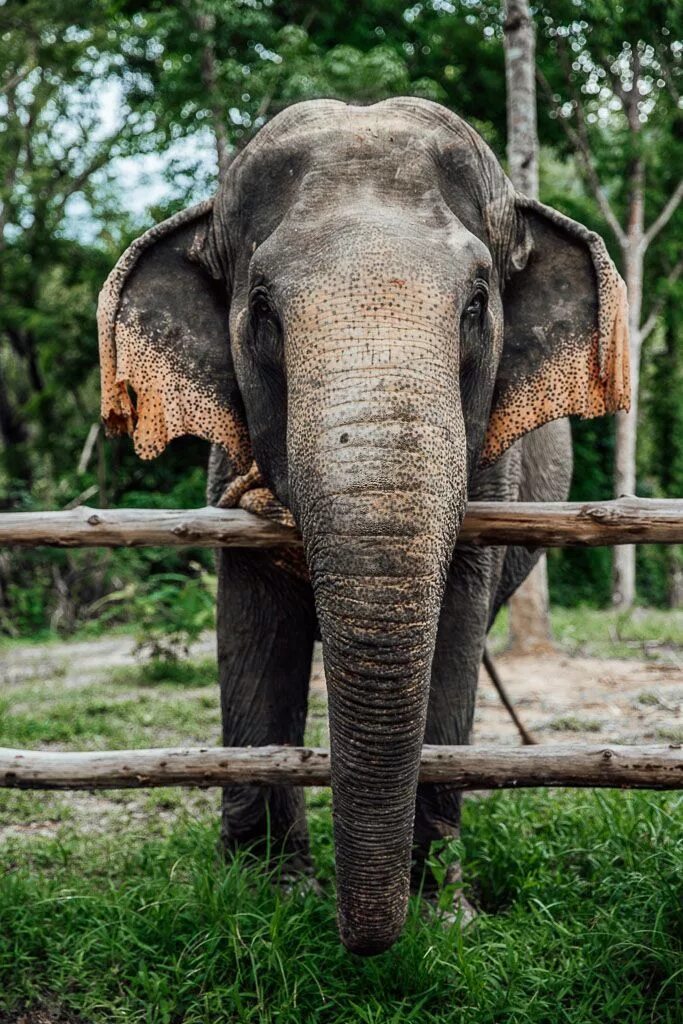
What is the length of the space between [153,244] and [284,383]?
1.07 meters

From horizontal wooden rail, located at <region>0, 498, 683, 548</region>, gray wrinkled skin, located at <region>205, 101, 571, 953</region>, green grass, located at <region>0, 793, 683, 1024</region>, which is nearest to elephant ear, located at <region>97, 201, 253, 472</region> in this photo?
gray wrinkled skin, located at <region>205, 101, 571, 953</region>

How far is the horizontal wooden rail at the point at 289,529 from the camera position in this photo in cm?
310

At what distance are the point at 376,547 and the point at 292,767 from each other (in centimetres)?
121

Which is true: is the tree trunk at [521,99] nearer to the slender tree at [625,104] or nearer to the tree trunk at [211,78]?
the slender tree at [625,104]

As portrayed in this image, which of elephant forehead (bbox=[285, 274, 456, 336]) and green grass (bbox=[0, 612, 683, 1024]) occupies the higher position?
elephant forehead (bbox=[285, 274, 456, 336])

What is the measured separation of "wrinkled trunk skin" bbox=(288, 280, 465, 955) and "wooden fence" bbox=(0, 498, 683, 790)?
1.86ft

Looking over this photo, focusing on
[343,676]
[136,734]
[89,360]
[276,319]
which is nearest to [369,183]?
[276,319]

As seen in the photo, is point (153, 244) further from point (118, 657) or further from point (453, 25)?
point (453, 25)

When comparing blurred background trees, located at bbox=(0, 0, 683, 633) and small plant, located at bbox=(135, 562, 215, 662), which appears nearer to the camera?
small plant, located at bbox=(135, 562, 215, 662)

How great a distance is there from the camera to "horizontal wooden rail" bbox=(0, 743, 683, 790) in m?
3.25

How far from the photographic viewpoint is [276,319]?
3.04 meters

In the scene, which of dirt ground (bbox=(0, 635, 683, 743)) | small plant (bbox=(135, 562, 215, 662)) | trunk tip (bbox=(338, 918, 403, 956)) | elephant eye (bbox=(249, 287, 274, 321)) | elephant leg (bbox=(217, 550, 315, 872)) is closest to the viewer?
trunk tip (bbox=(338, 918, 403, 956))

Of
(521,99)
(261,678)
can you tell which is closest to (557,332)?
(261,678)

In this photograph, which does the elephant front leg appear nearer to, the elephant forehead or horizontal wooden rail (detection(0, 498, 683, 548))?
horizontal wooden rail (detection(0, 498, 683, 548))
